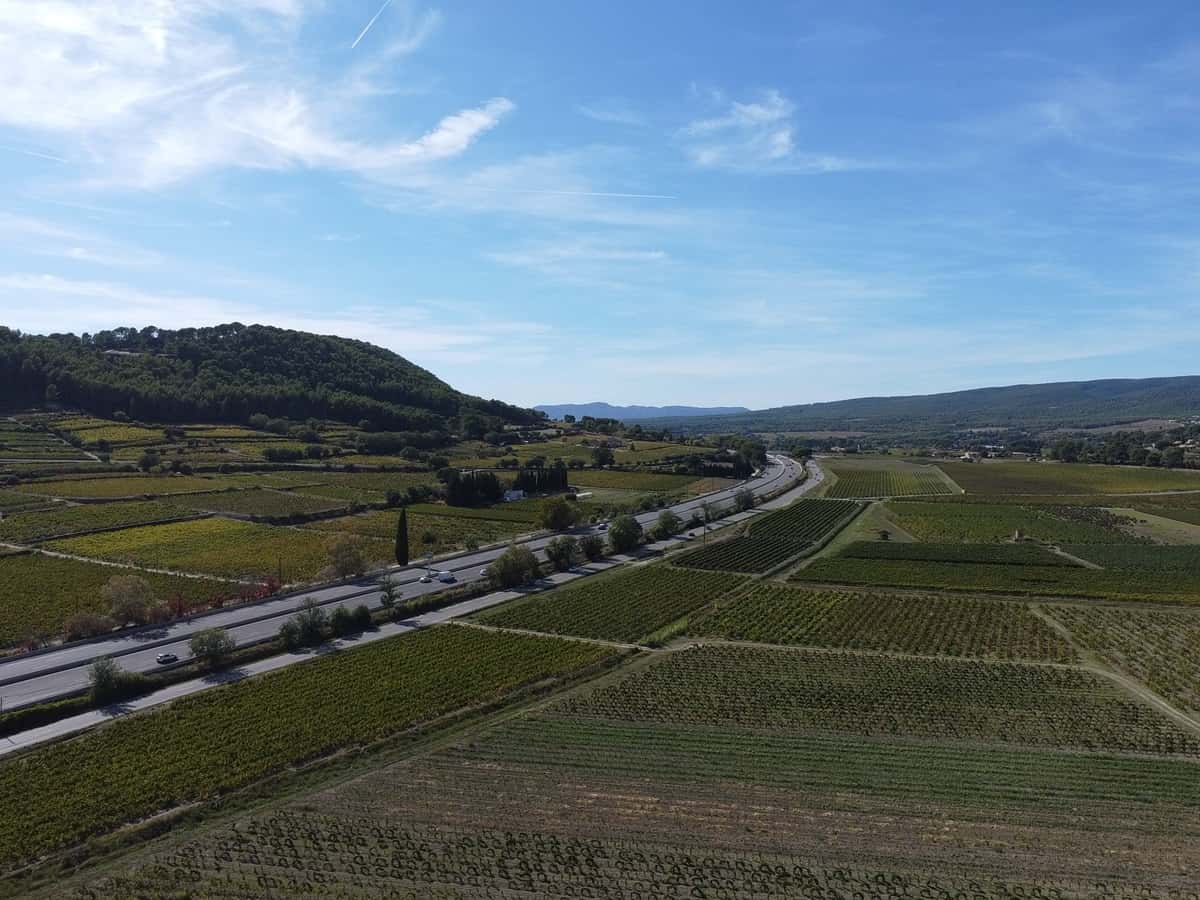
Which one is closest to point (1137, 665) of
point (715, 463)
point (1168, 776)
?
point (1168, 776)

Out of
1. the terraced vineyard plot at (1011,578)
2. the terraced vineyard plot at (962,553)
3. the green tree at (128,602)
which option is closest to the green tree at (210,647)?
the green tree at (128,602)

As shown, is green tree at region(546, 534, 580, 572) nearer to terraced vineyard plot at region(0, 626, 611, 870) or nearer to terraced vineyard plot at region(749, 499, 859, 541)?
terraced vineyard plot at region(0, 626, 611, 870)

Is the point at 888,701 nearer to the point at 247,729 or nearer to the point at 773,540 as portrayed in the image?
the point at 247,729

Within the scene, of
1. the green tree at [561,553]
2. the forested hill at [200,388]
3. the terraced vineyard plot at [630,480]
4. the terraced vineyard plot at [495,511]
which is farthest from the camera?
the forested hill at [200,388]

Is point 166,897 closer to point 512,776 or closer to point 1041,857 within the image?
point 512,776

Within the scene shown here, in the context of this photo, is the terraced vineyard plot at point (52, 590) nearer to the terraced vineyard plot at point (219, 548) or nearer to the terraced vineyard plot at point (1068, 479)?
the terraced vineyard plot at point (219, 548)

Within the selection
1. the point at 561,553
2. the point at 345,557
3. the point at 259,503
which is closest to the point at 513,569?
the point at 561,553

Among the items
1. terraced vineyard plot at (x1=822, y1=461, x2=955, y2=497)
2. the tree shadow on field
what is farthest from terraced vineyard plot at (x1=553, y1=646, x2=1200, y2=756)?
terraced vineyard plot at (x1=822, y1=461, x2=955, y2=497)
